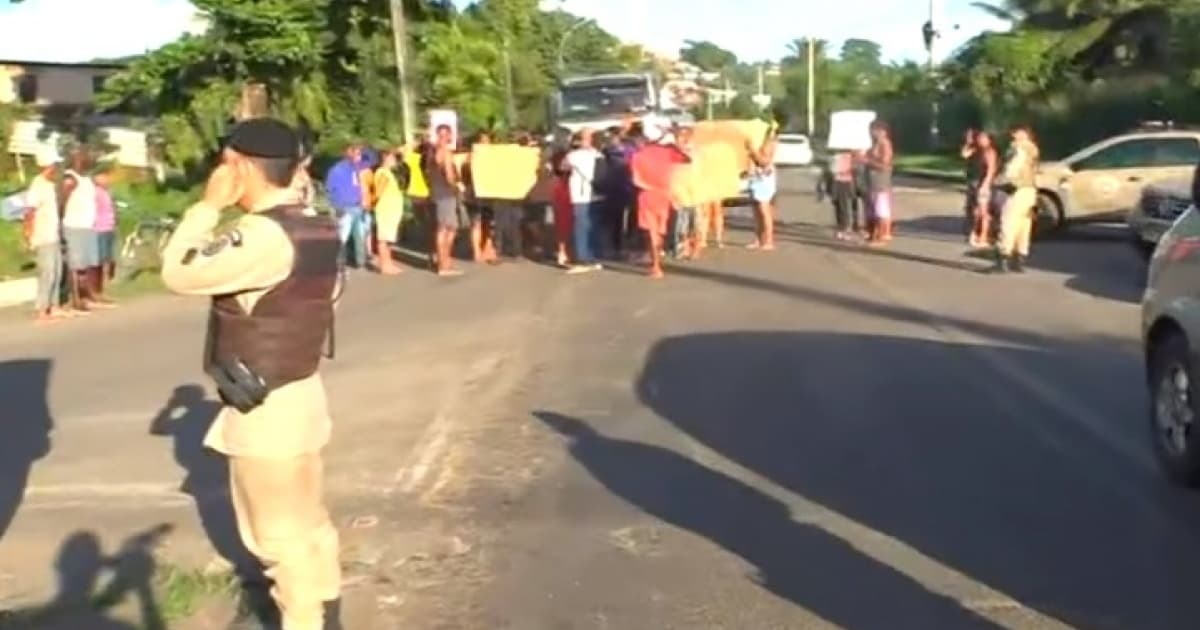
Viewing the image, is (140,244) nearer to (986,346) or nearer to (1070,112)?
(986,346)

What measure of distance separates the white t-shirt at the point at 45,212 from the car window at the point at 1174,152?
15451mm

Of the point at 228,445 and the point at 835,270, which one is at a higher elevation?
the point at 228,445

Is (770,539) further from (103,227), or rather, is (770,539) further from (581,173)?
(581,173)

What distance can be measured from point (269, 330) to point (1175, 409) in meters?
5.13

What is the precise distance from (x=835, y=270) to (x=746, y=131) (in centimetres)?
534

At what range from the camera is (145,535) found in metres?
8.61

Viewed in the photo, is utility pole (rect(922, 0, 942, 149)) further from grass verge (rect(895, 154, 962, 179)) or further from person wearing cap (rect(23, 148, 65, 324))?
person wearing cap (rect(23, 148, 65, 324))

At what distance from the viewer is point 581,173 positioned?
2275 cm

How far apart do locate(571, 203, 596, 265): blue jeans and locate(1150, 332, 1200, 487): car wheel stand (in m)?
13.5

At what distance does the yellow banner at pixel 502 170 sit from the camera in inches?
961

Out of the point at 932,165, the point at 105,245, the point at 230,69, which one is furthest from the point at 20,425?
the point at 932,165

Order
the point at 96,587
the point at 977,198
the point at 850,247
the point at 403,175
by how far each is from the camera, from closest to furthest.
→ the point at 96,587 < the point at 977,198 < the point at 850,247 < the point at 403,175

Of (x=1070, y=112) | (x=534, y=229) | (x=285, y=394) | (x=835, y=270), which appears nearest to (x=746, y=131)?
(x=534, y=229)

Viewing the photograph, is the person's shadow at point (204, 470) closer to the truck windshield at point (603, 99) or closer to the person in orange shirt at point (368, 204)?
the person in orange shirt at point (368, 204)
